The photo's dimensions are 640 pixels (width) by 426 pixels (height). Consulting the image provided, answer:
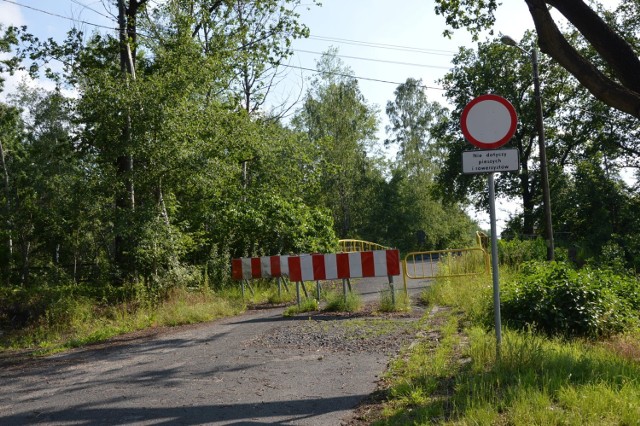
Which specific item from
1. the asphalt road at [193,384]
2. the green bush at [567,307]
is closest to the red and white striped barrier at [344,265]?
the asphalt road at [193,384]

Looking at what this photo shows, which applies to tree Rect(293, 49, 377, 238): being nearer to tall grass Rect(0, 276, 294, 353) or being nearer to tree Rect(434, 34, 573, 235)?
tree Rect(434, 34, 573, 235)

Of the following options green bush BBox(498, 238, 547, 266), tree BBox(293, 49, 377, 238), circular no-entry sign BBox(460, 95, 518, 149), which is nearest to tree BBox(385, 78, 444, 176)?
tree BBox(293, 49, 377, 238)

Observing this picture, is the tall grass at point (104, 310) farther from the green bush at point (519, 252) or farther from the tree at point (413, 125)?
the tree at point (413, 125)

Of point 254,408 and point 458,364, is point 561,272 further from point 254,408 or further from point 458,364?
point 254,408

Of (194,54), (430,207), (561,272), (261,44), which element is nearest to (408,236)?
(430,207)

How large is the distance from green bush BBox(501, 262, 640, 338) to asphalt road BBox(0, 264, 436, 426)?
2252mm

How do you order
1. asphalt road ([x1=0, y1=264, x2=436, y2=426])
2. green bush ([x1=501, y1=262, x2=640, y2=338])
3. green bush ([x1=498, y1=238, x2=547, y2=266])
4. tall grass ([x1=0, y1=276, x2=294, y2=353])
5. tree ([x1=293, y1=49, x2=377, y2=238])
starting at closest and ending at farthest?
1. asphalt road ([x1=0, y1=264, x2=436, y2=426])
2. green bush ([x1=501, y1=262, x2=640, y2=338])
3. tall grass ([x1=0, y1=276, x2=294, y2=353])
4. green bush ([x1=498, y1=238, x2=547, y2=266])
5. tree ([x1=293, y1=49, x2=377, y2=238])

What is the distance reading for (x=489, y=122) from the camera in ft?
22.7

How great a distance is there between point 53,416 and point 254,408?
1.84 meters

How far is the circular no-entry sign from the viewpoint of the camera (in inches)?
271

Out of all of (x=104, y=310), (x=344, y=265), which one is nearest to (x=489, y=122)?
(x=344, y=265)

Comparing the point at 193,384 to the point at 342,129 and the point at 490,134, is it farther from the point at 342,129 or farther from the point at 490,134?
the point at 342,129

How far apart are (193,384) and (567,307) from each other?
17.1 ft

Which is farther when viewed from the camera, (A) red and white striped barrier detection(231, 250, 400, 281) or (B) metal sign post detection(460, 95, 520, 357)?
(A) red and white striped barrier detection(231, 250, 400, 281)
